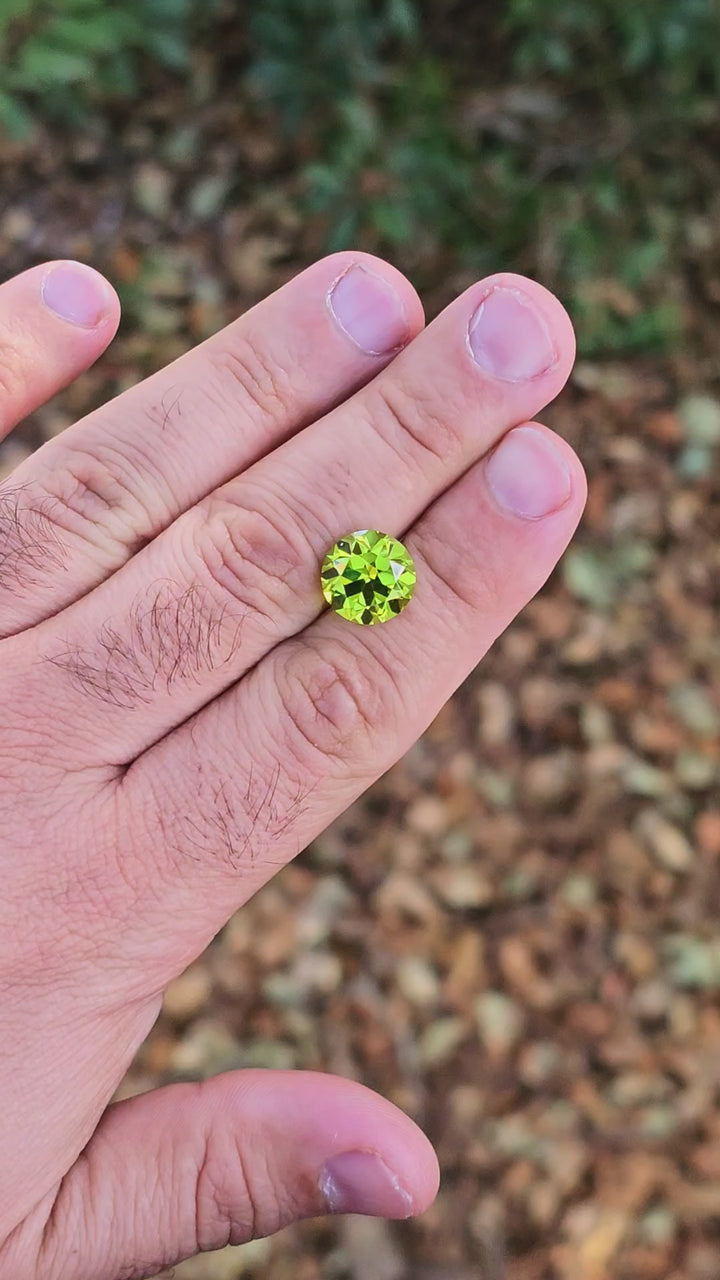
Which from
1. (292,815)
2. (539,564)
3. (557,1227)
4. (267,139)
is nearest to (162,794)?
(292,815)

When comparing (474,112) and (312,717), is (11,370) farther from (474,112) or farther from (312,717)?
(474,112)

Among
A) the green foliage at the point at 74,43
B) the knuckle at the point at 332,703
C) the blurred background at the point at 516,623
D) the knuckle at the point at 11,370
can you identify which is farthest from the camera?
the green foliage at the point at 74,43

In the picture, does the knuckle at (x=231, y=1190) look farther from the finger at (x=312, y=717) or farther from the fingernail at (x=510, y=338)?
the fingernail at (x=510, y=338)

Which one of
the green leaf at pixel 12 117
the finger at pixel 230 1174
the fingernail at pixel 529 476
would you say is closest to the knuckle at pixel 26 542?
the fingernail at pixel 529 476

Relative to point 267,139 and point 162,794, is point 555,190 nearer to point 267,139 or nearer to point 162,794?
point 267,139

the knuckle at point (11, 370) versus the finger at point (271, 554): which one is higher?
the knuckle at point (11, 370)

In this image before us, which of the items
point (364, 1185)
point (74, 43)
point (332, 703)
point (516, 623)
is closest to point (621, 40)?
point (74, 43)
